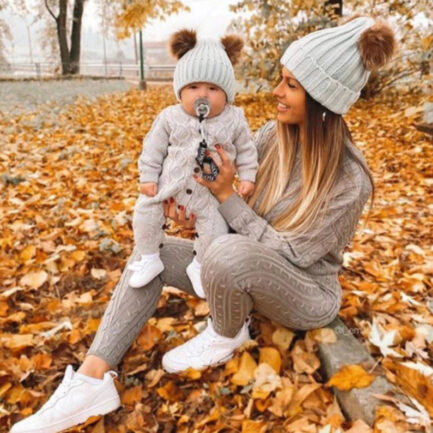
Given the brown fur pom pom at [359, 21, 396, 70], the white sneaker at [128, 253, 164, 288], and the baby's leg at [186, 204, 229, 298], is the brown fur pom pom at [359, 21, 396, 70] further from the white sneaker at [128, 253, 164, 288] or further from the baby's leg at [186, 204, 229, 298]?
the white sneaker at [128, 253, 164, 288]

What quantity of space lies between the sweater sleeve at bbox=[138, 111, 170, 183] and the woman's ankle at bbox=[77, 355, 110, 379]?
741mm

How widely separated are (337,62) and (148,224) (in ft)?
3.15

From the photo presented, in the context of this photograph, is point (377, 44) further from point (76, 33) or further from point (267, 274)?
point (76, 33)

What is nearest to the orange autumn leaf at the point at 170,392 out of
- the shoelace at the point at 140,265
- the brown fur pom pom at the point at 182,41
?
the shoelace at the point at 140,265

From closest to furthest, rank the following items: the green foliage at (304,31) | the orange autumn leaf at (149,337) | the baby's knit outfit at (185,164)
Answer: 1. the baby's knit outfit at (185,164)
2. the orange autumn leaf at (149,337)
3. the green foliage at (304,31)

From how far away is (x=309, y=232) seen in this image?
1.72 meters

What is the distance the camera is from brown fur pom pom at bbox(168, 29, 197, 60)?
1761 mm

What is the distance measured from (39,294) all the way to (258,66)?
23.3 feet

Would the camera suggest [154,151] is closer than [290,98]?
No

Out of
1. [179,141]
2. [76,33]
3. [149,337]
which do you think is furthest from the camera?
[76,33]

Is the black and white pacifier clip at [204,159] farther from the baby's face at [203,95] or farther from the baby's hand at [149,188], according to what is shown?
the baby's hand at [149,188]

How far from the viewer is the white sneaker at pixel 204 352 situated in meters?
1.90

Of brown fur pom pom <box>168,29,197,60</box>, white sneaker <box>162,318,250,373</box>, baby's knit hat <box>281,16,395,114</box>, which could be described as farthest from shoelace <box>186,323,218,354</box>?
brown fur pom pom <box>168,29,197,60</box>

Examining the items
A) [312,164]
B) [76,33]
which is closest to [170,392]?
[312,164]
